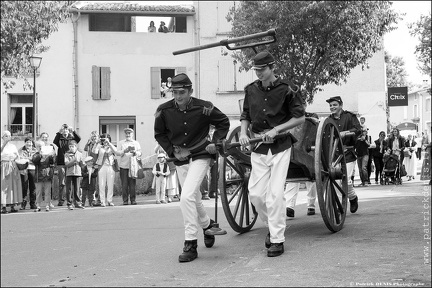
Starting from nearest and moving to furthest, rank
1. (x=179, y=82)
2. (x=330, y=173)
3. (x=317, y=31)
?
(x=179, y=82), (x=330, y=173), (x=317, y=31)

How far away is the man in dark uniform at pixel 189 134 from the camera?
765cm

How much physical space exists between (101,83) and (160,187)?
18.6m

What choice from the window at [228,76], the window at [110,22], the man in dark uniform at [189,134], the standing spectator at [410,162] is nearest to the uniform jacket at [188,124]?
the man in dark uniform at [189,134]

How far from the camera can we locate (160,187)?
59.5 feet

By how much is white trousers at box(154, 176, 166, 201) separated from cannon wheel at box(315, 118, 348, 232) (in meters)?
8.82

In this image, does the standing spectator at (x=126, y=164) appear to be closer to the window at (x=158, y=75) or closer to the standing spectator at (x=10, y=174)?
the standing spectator at (x=10, y=174)

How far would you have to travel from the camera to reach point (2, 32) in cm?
2045

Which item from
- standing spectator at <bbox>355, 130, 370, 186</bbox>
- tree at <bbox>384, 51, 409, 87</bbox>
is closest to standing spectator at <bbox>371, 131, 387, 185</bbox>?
standing spectator at <bbox>355, 130, 370, 186</bbox>

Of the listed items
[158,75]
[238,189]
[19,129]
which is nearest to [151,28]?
[158,75]

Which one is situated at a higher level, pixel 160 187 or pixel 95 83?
pixel 95 83

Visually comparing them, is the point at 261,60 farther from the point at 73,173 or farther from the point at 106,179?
the point at 106,179

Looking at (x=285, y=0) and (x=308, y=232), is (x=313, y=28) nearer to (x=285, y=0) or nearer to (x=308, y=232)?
(x=285, y=0)

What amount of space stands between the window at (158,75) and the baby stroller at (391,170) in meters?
16.2

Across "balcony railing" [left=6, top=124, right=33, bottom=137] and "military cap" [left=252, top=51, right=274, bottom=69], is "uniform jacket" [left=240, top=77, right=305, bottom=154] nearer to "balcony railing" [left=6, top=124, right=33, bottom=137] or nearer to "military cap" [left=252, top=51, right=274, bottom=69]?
"military cap" [left=252, top=51, right=274, bottom=69]
